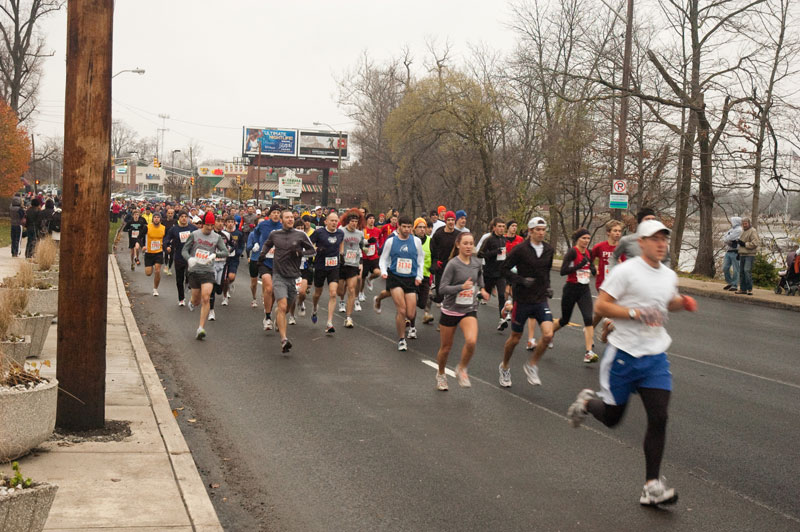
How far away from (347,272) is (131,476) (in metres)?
8.70

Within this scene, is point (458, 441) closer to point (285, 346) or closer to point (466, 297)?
point (466, 297)

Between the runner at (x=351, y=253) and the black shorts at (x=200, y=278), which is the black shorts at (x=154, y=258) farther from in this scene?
the runner at (x=351, y=253)

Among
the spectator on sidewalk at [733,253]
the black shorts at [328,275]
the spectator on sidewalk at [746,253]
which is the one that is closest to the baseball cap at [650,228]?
the black shorts at [328,275]

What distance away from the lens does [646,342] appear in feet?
18.1

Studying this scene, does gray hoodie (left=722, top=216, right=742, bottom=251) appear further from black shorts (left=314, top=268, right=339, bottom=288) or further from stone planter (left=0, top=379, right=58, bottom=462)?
stone planter (left=0, top=379, right=58, bottom=462)

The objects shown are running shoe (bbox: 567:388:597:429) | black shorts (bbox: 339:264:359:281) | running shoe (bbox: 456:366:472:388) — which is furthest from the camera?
black shorts (bbox: 339:264:359:281)

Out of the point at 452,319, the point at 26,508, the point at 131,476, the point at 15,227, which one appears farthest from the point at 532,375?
the point at 15,227

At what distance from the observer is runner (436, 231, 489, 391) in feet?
28.7

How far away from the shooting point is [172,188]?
397 ft

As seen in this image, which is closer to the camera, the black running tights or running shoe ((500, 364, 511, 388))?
the black running tights

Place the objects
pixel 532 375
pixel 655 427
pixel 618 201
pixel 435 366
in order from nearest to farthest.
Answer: pixel 655 427, pixel 532 375, pixel 435 366, pixel 618 201

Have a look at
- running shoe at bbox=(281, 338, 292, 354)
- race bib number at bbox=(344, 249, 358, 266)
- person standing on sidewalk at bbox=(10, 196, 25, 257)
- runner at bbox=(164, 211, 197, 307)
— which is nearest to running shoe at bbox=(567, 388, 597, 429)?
running shoe at bbox=(281, 338, 292, 354)

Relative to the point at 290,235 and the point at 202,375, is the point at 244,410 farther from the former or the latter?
the point at 290,235

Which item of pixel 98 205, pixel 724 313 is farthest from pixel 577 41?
pixel 98 205
